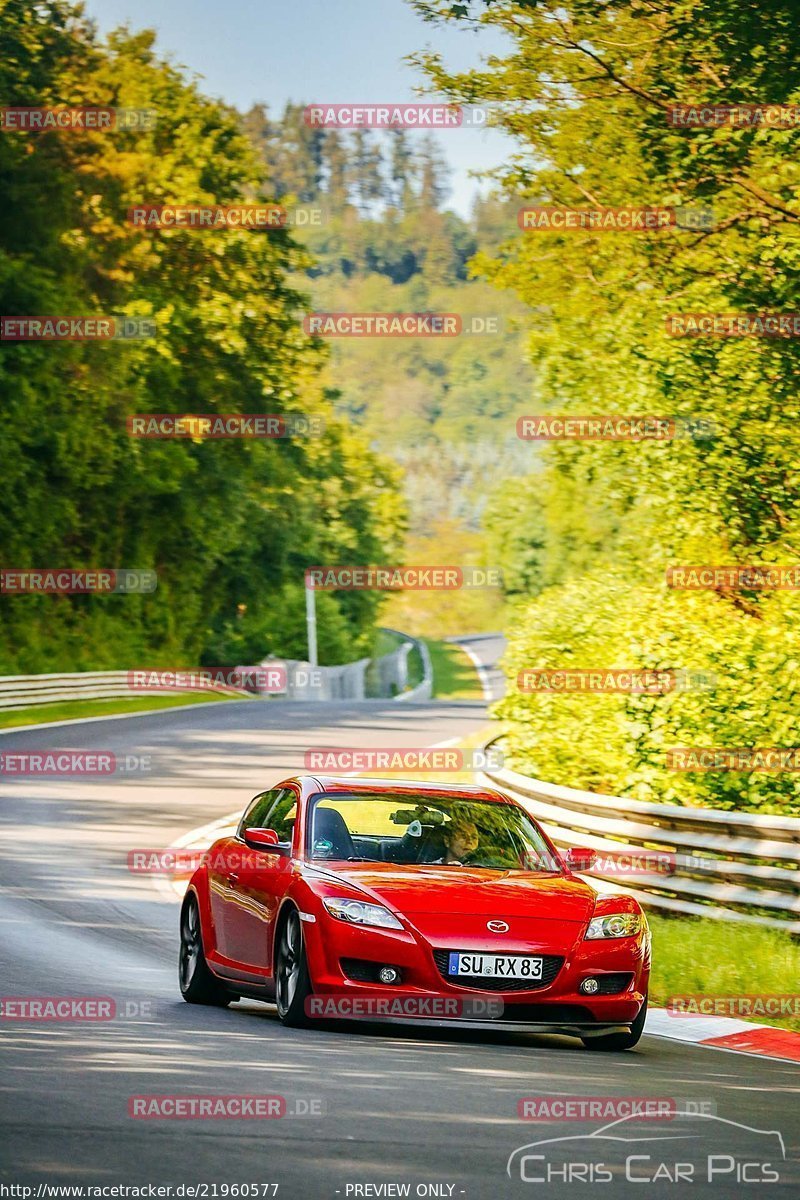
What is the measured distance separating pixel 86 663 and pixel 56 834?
36.1 m

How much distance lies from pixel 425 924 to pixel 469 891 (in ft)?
1.44

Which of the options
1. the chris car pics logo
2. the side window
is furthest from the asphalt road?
the side window

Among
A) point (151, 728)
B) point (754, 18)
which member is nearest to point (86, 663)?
point (151, 728)

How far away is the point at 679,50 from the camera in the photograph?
76.6 feet

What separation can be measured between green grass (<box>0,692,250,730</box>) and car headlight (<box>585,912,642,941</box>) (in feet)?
89.9

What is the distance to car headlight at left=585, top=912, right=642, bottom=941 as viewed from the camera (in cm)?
932

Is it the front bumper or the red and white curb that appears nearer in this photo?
the front bumper

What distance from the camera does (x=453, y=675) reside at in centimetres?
13012

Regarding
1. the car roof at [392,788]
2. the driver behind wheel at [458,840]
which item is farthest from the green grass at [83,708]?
the driver behind wheel at [458,840]

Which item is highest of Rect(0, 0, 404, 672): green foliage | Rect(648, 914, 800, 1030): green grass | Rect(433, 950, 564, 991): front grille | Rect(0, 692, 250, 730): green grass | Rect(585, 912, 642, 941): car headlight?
Rect(0, 0, 404, 672): green foliage

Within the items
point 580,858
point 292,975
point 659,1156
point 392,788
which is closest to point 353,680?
point 392,788

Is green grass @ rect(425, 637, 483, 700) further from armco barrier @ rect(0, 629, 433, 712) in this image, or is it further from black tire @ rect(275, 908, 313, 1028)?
black tire @ rect(275, 908, 313, 1028)

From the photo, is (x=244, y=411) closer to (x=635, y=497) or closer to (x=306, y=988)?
(x=635, y=497)

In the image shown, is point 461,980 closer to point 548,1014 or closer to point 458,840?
point 548,1014
